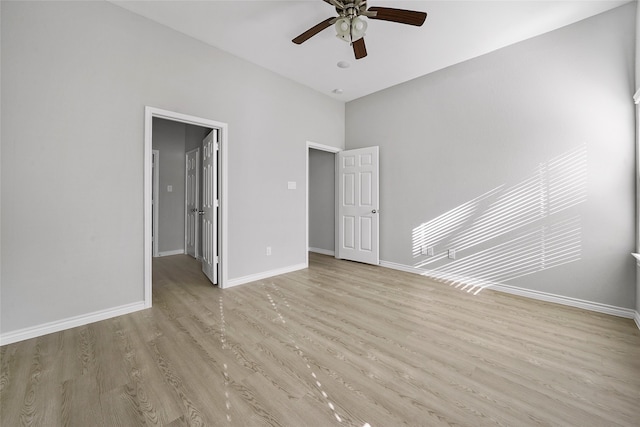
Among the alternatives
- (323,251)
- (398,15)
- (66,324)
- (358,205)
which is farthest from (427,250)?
(66,324)

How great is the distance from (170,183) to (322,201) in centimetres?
313

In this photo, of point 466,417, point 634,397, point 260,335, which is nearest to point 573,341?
point 634,397

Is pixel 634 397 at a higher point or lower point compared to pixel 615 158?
lower

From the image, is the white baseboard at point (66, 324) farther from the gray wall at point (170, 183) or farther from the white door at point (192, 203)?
the gray wall at point (170, 183)

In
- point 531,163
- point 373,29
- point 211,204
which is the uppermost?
point 373,29

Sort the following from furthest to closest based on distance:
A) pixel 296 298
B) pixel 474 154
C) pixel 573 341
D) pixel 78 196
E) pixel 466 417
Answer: pixel 474 154
pixel 296 298
pixel 78 196
pixel 573 341
pixel 466 417

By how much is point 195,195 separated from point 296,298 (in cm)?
325

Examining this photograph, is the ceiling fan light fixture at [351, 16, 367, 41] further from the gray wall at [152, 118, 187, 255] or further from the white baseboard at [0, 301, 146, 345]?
the gray wall at [152, 118, 187, 255]

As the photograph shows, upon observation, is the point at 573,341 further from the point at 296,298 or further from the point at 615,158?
the point at 296,298

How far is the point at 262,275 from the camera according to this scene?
147 inches

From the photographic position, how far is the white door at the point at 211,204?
3324mm

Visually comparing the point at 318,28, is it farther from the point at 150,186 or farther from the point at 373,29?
the point at 150,186

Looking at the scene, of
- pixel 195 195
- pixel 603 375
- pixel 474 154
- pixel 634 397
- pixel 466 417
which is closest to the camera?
pixel 466 417

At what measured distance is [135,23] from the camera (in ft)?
8.68
